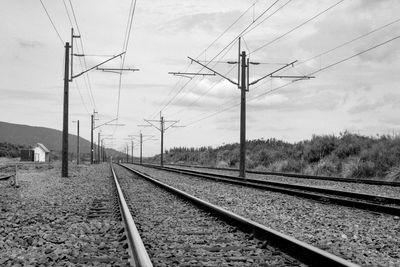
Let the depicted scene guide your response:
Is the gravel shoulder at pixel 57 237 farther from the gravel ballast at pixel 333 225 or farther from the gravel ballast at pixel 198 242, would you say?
the gravel ballast at pixel 333 225

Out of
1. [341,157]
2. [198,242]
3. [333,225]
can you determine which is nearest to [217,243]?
[198,242]

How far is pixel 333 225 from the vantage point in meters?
9.27

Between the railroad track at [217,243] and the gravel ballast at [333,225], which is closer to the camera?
the railroad track at [217,243]

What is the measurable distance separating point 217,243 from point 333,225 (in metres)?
3.16

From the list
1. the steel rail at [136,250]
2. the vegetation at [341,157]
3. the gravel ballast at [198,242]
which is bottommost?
the gravel ballast at [198,242]

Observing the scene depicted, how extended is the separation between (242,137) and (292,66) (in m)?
6.06

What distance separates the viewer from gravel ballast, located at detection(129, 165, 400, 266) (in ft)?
21.7

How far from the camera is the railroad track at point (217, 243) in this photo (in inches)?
229

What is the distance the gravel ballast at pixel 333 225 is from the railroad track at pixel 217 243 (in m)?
0.68

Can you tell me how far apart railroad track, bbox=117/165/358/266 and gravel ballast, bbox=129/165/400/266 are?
0.68m

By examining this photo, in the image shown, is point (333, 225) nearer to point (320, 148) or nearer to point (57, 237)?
point (57, 237)

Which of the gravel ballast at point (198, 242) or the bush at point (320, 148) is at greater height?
the bush at point (320, 148)

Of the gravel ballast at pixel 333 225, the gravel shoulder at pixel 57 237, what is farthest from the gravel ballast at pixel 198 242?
the gravel ballast at pixel 333 225

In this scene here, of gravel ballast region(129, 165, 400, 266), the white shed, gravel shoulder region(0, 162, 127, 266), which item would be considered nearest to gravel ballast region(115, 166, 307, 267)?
gravel shoulder region(0, 162, 127, 266)
